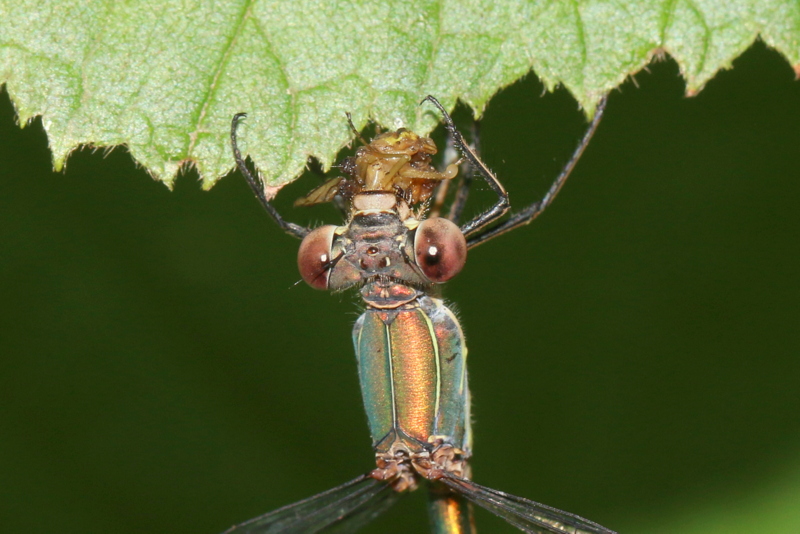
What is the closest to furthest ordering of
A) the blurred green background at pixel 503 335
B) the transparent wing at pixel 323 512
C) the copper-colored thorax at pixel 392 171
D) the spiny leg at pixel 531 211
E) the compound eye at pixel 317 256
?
the copper-colored thorax at pixel 392 171
the compound eye at pixel 317 256
the spiny leg at pixel 531 211
the transparent wing at pixel 323 512
the blurred green background at pixel 503 335

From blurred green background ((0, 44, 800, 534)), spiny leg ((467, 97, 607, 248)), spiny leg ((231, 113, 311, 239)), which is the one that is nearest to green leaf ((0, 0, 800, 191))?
spiny leg ((231, 113, 311, 239))

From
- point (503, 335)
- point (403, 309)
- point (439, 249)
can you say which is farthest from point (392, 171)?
point (503, 335)

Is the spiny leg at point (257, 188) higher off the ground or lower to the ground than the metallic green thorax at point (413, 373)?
higher

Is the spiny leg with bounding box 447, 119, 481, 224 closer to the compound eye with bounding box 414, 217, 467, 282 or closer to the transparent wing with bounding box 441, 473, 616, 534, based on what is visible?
the compound eye with bounding box 414, 217, 467, 282

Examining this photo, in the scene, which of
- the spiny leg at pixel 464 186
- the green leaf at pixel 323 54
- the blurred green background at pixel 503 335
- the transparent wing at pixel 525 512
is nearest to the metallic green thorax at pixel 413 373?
the transparent wing at pixel 525 512

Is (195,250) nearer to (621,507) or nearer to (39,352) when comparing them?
(39,352)

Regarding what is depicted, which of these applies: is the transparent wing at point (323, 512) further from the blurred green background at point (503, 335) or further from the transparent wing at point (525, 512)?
the blurred green background at point (503, 335)
